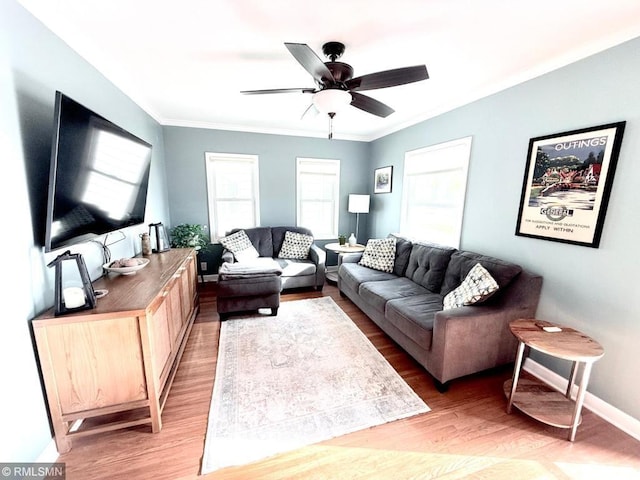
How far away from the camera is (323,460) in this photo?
1.44 metres

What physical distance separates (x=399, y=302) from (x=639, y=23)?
236 cm

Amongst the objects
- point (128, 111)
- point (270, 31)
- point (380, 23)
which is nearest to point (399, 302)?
point (380, 23)

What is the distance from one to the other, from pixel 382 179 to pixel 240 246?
8.42 feet

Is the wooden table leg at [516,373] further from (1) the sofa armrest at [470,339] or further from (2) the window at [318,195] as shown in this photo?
(2) the window at [318,195]

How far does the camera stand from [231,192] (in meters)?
4.24

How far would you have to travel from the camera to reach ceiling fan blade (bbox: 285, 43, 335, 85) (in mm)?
1400

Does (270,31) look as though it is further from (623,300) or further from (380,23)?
(623,300)

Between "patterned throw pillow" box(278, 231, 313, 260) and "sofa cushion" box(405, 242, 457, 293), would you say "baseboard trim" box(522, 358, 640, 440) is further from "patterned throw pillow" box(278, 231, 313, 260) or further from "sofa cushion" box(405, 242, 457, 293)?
"patterned throw pillow" box(278, 231, 313, 260)

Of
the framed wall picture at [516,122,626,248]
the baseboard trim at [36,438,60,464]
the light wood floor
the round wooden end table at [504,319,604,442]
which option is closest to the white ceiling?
the framed wall picture at [516,122,626,248]

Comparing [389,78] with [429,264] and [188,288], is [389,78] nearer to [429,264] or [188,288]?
[429,264]

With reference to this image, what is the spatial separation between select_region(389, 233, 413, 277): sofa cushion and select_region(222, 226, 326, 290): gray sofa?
1091 mm

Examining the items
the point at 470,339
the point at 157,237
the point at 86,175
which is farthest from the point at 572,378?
the point at 157,237

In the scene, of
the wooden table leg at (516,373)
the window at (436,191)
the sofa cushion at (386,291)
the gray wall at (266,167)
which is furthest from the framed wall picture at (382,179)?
the wooden table leg at (516,373)

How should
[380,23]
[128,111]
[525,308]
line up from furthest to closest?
[128,111] → [525,308] → [380,23]
